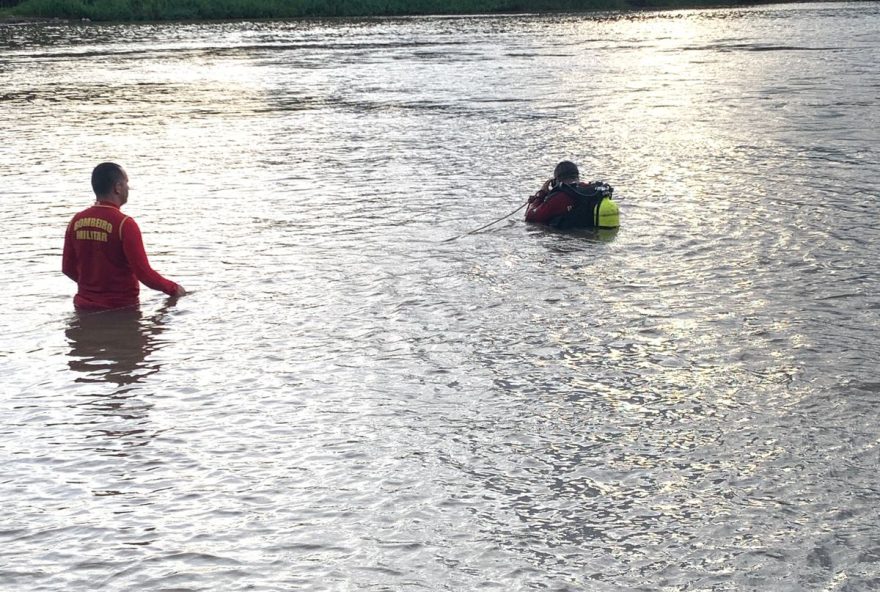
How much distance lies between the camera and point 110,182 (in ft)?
29.3

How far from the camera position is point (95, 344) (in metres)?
8.70

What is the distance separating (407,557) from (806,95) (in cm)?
2060

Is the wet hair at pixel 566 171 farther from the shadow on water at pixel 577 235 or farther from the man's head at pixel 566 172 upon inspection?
the shadow on water at pixel 577 235

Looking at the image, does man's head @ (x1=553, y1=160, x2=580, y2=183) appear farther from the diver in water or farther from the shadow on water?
the shadow on water

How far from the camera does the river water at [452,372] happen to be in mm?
5438

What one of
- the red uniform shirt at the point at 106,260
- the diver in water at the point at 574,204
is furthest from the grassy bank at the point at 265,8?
the red uniform shirt at the point at 106,260

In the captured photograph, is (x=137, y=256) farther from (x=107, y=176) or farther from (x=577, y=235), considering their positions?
(x=577, y=235)

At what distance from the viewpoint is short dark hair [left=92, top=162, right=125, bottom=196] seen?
8.86 meters

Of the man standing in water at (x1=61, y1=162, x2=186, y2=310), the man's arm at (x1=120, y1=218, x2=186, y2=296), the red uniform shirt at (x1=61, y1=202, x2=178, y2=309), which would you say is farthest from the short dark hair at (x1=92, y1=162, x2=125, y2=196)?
the man's arm at (x1=120, y1=218, x2=186, y2=296)

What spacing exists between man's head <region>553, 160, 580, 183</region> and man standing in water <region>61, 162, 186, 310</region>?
4.37m

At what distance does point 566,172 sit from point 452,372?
4715 mm

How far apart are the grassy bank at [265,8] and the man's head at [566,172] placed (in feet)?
183

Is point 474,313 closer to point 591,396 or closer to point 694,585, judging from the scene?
point 591,396

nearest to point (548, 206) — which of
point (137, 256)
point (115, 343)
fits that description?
point (137, 256)
